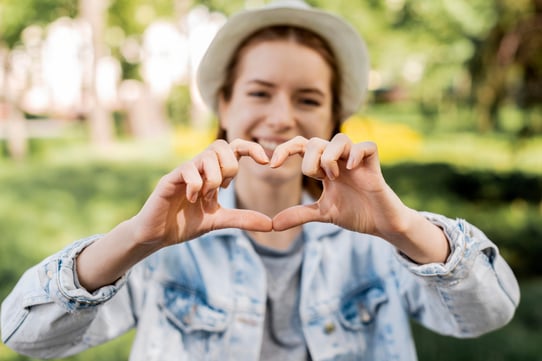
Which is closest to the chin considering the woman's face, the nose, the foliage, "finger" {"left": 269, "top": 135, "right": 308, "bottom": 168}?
the woman's face

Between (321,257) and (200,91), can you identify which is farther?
(200,91)

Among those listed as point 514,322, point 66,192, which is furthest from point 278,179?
point 66,192

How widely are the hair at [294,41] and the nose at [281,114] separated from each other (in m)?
0.20

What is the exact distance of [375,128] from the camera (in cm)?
1111

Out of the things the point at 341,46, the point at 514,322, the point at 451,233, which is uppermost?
the point at 341,46

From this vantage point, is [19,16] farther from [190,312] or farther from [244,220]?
[244,220]

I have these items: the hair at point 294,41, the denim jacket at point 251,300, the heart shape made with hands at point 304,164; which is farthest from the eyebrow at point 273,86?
the heart shape made with hands at point 304,164

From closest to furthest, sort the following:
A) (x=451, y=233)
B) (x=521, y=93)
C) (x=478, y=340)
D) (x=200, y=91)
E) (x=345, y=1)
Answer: (x=451, y=233) < (x=200, y=91) < (x=478, y=340) < (x=521, y=93) < (x=345, y=1)

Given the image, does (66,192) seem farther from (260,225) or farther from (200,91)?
(260,225)

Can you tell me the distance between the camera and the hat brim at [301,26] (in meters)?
1.73

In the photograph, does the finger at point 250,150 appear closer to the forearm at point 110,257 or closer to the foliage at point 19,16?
the forearm at point 110,257

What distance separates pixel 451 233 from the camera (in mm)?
1359

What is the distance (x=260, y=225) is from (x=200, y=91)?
90 cm

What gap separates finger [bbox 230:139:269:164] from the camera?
1157mm
